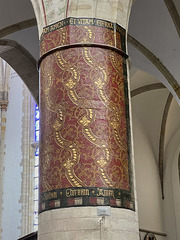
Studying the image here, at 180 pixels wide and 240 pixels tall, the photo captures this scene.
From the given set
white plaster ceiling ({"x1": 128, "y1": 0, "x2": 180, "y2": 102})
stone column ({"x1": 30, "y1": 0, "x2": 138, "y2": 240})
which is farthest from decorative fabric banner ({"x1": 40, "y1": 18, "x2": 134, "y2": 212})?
white plaster ceiling ({"x1": 128, "y1": 0, "x2": 180, "y2": 102})

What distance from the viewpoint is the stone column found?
183 inches

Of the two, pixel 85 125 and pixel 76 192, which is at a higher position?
pixel 85 125

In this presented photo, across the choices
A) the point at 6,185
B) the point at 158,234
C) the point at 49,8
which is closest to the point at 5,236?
the point at 6,185

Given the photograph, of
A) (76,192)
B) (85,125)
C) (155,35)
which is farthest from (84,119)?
(155,35)

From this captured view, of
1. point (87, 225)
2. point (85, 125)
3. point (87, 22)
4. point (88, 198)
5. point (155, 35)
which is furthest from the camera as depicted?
point (155, 35)

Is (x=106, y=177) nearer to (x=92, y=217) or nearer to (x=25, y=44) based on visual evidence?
(x=92, y=217)

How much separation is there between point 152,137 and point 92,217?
802cm

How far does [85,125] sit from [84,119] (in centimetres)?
7

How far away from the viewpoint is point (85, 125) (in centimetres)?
498

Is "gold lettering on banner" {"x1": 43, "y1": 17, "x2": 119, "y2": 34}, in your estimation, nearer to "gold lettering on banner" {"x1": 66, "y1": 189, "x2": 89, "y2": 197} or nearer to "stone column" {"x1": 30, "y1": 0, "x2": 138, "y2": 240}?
"stone column" {"x1": 30, "y1": 0, "x2": 138, "y2": 240}

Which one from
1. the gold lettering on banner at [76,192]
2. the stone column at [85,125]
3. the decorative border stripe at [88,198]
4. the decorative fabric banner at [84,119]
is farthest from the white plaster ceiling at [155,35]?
the gold lettering on banner at [76,192]

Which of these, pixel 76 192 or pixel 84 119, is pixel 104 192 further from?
pixel 84 119

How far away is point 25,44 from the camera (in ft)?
30.9

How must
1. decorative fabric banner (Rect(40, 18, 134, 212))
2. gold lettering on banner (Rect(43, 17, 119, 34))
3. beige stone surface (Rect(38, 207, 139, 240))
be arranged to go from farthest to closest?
gold lettering on banner (Rect(43, 17, 119, 34)) → decorative fabric banner (Rect(40, 18, 134, 212)) → beige stone surface (Rect(38, 207, 139, 240))
